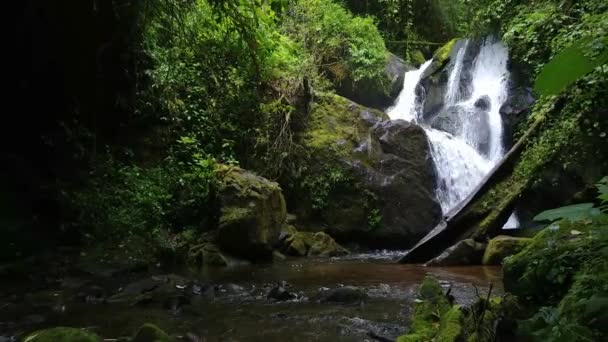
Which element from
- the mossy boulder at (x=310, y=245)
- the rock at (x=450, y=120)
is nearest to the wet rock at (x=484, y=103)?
the rock at (x=450, y=120)

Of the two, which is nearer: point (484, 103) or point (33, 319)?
point (33, 319)

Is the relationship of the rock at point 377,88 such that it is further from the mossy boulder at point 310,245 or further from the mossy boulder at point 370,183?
the mossy boulder at point 310,245

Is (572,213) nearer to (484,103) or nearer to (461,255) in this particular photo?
(461,255)

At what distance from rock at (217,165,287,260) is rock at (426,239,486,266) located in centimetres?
270

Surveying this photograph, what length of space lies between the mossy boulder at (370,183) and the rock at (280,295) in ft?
15.9

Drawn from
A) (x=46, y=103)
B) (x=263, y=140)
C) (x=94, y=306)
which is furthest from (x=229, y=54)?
(x=94, y=306)

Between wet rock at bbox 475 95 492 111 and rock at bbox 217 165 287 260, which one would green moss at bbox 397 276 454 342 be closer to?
rock at bbox 217 165 287 260

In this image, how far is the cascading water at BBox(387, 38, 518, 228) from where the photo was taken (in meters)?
11.2

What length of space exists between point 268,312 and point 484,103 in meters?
9.90

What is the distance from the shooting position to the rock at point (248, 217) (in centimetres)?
830

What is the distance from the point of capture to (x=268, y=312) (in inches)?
195

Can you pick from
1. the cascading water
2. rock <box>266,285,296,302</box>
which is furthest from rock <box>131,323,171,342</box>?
the cascading water

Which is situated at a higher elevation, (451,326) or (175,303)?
(451,326)

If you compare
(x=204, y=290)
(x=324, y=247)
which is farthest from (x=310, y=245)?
(x=204, y=290)
